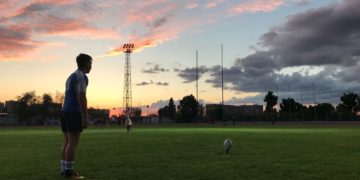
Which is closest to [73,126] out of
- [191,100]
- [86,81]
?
[86,81]

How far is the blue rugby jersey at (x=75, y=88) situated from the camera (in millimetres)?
8531

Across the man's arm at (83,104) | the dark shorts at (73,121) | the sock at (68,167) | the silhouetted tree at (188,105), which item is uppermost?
the silhouetted tree at (188,105)

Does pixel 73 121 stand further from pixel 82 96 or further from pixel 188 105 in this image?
pixel 188 105

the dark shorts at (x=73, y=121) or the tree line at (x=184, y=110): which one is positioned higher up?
the tree line at (x=184, y=110)

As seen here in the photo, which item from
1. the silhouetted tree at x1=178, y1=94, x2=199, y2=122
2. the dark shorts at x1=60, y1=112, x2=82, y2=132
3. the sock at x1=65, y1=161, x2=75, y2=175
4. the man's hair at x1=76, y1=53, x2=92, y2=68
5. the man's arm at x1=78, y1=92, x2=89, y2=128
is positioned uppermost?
the silhouetted tree at x1=178, y1=94, x2=199, y2=122

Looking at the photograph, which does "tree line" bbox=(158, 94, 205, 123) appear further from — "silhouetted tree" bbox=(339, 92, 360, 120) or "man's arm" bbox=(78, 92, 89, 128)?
"man's arm" bbox=(78, 92, 89, 128)

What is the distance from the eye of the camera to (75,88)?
28.1 feet

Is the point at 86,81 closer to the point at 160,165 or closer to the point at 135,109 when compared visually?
the point at 160,165

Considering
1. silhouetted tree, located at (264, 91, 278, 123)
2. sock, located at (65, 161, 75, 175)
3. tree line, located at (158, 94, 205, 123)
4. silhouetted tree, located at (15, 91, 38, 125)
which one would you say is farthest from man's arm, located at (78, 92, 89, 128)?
silhouetted tree, located at (264, 91, 278, 123)

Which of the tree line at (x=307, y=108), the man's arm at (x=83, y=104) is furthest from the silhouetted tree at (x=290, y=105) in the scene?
the man's arm at (x=83, y=104)

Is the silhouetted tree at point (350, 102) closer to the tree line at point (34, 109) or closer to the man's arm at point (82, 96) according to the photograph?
the tree line at point (34, 109)

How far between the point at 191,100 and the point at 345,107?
186ft

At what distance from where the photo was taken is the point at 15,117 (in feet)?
492

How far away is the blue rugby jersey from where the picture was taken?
336 inches
